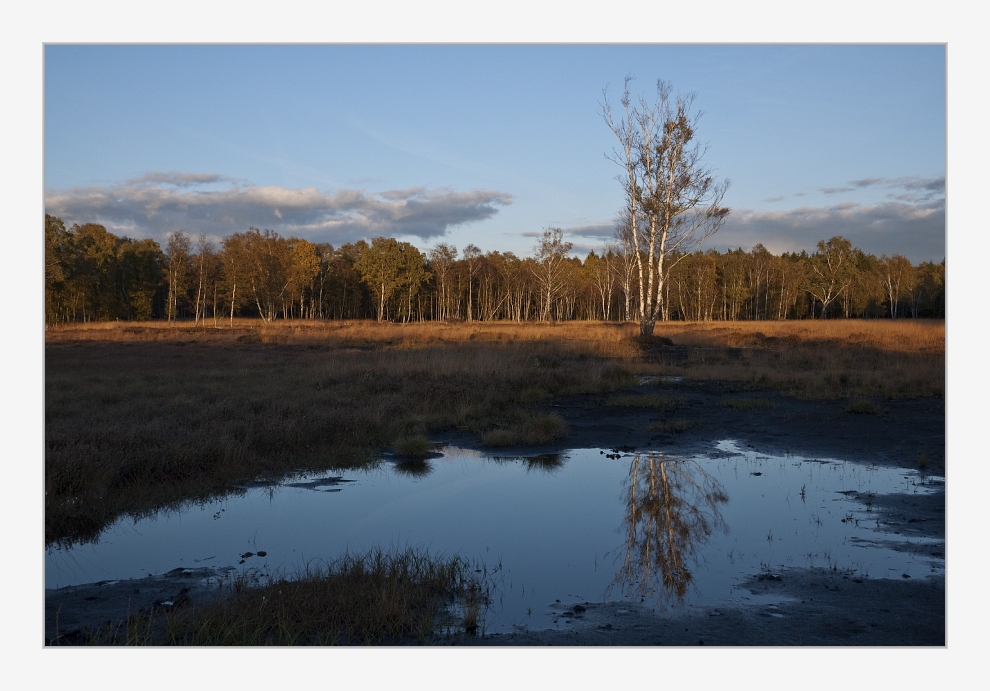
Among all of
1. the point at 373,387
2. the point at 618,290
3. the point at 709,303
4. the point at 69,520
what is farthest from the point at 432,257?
the point at 69,520

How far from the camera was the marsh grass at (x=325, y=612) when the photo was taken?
4.11 metres

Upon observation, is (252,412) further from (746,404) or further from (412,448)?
(746,404)

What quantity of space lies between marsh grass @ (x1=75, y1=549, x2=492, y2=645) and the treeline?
46782mm

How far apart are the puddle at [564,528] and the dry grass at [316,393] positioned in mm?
891

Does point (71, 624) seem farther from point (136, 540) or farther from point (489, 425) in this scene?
point (489, 425)

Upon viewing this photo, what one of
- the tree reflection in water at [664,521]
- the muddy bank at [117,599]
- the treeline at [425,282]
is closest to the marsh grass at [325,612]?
the muddy bank at [117,599]

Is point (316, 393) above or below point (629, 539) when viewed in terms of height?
above

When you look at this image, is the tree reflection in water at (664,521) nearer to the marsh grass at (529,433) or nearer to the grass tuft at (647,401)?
the marsh grass at (529,433)

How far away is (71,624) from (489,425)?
26.2 ft

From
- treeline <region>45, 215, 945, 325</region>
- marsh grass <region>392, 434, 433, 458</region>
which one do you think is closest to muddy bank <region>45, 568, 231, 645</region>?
marsh grass <region>392, 434, 433, 458</region>

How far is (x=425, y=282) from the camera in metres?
80.4

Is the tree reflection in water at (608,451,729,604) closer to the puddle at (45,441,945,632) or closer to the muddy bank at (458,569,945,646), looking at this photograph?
the puddle at (45,441,945,632)

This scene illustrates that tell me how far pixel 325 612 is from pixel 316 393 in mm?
10319

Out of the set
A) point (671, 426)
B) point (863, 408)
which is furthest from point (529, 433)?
point (863, 408)
